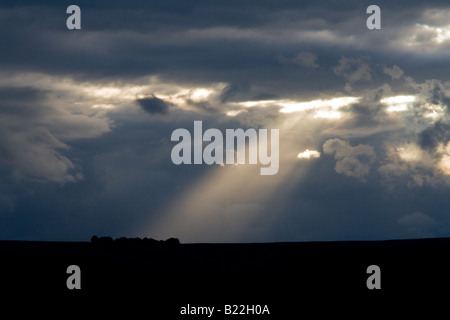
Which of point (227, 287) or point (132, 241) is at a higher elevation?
point (132, 241)

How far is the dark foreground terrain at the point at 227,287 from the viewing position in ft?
114

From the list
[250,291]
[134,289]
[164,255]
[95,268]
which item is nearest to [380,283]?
[250,291]

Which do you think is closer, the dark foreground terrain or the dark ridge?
the dark foreground terrain

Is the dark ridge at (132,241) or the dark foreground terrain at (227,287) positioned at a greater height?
the dark ridge at (132,241)

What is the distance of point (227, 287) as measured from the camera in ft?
128

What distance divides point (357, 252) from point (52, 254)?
22523 mm

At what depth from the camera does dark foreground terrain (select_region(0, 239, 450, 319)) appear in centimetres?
3475

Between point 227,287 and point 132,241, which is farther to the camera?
point 132,241

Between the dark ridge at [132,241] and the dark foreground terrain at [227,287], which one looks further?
the dark ridge at [132,241]

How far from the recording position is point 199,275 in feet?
138

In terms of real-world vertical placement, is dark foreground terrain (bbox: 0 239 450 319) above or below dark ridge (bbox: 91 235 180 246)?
below
